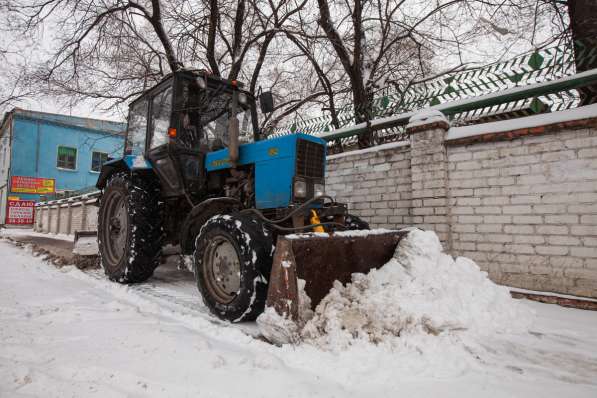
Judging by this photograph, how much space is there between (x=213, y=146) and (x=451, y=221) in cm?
327

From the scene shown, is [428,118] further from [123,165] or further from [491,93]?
[123,165]

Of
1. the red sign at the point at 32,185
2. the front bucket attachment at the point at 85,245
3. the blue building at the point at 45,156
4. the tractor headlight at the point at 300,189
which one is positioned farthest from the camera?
the red sign at the point at 32,185

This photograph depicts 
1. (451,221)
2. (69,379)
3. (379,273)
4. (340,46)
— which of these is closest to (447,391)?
(379,273)

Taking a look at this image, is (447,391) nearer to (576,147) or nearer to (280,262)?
(280,262)

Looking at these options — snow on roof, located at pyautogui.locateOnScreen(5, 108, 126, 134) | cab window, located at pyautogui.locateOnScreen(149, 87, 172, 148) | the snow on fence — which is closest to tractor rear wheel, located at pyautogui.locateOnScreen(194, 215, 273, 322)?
cab window, located at pyautogui.locateOnScreen(149, 87, 172, 148)

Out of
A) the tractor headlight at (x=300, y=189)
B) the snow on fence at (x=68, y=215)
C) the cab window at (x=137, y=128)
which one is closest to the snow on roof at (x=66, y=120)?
the snow on fence at (x=68, y=215)

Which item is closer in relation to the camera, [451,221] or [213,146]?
[213,146]

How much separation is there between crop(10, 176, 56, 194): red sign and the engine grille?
24055mm

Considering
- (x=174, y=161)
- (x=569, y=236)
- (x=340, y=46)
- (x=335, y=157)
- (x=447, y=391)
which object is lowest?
(x=447, y=391)

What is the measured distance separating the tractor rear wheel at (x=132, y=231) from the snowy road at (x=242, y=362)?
3.60 feet

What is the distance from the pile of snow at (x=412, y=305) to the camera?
7.06 ft

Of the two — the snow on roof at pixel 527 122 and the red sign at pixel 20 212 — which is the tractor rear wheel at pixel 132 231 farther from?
the red sign at pixel 20 212

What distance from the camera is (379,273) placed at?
2.68m

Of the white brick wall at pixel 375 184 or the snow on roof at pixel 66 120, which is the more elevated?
the snow on roof at pixel 66 120
